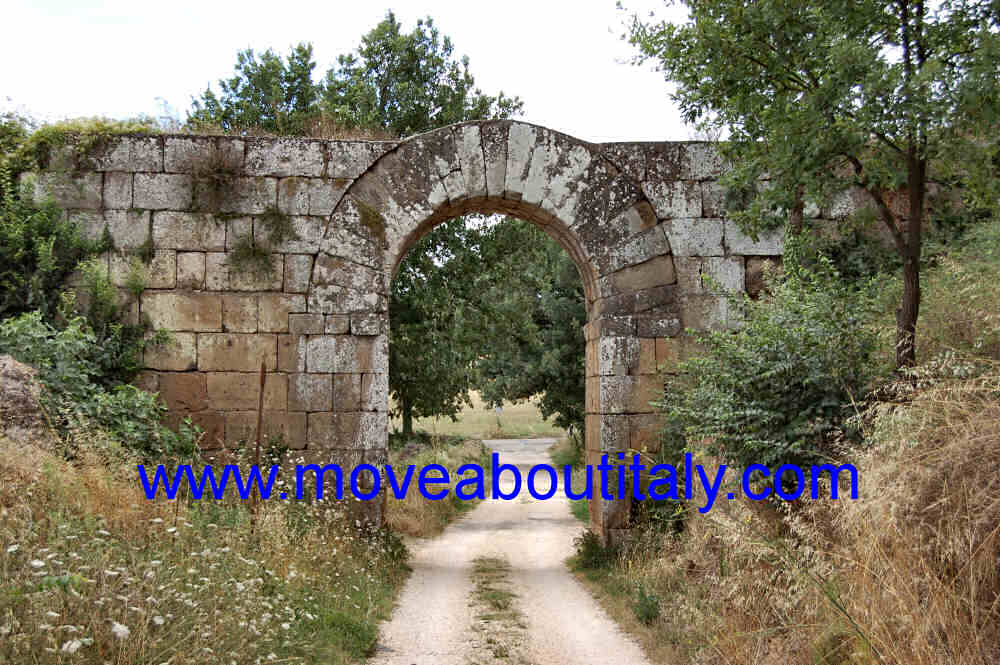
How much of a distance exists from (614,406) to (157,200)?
17.1 ft

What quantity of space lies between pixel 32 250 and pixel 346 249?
3.16m

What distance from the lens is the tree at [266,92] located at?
18.2 m

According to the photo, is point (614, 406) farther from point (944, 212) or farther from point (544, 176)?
point (944, 212)

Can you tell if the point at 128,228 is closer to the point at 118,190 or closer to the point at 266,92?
the point at 118,190

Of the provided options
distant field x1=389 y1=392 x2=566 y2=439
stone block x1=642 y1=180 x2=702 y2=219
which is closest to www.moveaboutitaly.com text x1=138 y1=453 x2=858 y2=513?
stone block x1=642 y1=180 x2=702 y2=219

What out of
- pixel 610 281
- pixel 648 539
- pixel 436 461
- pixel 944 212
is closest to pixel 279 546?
pixel 648 539

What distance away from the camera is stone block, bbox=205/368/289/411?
28.3 feet

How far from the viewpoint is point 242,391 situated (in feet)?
28.5

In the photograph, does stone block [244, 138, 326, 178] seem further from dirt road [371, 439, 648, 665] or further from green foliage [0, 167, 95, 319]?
dirt road [371, 439, 648, 665]

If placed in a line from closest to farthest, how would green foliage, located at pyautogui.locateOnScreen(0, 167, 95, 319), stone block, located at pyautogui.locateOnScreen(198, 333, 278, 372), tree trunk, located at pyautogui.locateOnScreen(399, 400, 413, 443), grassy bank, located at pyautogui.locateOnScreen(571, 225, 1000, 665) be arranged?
1. grassy bank, located at pyautogui.locateOnScreen(571, 225, 1000, 665)
2. green foliage, located at pyautogui.locateOnScreen(0, 167, 95, 319)
3. stone block, located at pyautogui.locateOnScreen(198, 333, 278, 372)
4. tree trunk, located at pyautogui.locateOnScreen(399, 400, 413, 443)

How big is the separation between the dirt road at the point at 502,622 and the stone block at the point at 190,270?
148 inches

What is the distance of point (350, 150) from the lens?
8.93m

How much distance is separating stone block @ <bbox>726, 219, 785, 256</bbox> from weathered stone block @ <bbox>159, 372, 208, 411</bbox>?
5687 millimetres

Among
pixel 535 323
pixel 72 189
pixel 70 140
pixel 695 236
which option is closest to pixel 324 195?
pixel 72 189
